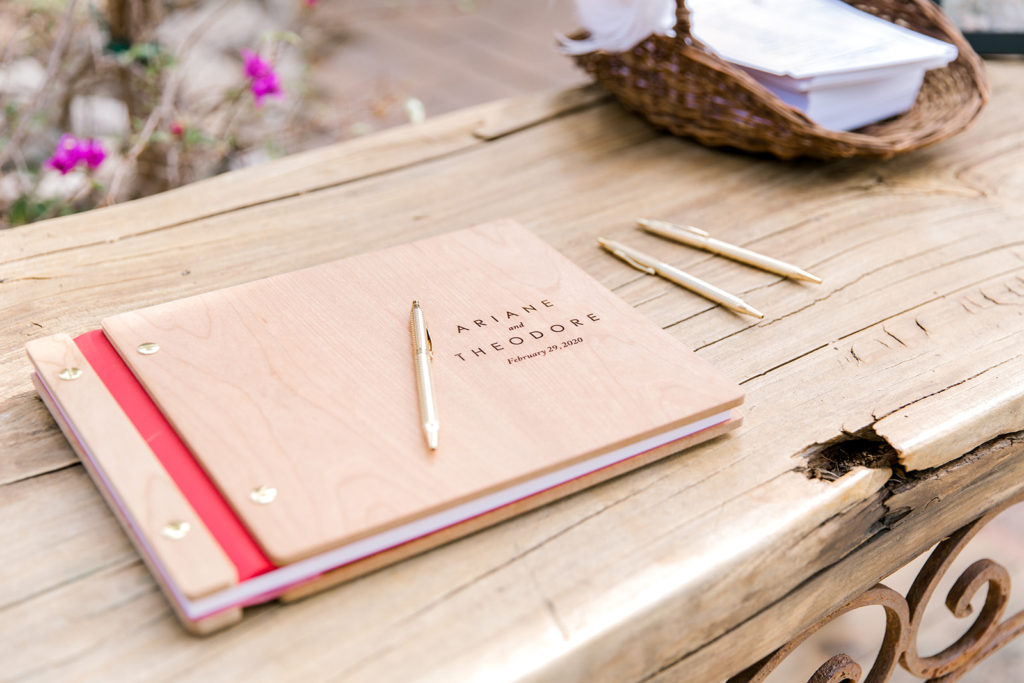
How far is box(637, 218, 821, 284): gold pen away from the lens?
2.83 feet

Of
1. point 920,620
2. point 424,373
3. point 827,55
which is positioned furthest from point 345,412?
point 827,55

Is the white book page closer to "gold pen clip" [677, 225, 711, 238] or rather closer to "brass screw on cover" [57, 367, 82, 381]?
"gold pen clip" [677, 225, 711, 238]

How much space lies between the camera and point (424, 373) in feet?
2.05

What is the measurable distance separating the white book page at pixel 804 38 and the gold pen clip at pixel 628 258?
1.03ft

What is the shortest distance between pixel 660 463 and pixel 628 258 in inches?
11.4

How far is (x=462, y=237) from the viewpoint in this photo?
0.82m

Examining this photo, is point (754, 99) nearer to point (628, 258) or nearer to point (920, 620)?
point (628, 258)

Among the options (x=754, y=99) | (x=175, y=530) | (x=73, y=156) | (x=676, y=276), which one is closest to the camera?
(x=175, y=530)

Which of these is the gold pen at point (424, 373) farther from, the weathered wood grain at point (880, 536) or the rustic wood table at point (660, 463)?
the weathered wood grain at point (880, 536)

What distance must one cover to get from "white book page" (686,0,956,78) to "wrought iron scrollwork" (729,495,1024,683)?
1.68 ft

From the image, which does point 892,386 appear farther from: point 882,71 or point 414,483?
point 882,71

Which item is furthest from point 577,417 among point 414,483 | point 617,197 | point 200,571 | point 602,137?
point 602,137

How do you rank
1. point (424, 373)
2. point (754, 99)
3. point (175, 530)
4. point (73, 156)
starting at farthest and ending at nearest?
point (73, 156)
point (754, 99)
point (424, 373)
point (175, 530)

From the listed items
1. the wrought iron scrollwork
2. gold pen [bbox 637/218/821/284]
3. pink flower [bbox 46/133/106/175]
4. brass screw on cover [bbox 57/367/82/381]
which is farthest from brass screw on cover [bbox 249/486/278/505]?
pink flower [bbox 46/133/106/175]
